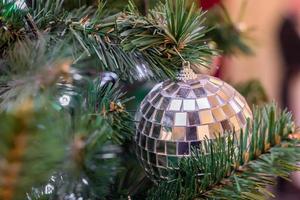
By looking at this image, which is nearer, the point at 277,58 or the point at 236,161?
the point at 236,161

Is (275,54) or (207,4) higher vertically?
(207,4)

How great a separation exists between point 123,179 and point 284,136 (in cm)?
25

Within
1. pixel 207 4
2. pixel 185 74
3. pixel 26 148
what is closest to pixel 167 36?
pixel 185 74

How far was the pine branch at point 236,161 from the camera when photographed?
287 millimetres

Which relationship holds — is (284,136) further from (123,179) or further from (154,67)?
(123,179)

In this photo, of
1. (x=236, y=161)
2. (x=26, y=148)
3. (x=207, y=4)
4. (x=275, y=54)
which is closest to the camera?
(x=26, y=148)

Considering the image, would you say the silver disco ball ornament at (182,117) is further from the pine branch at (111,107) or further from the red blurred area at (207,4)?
the red blurred area at (207,4)

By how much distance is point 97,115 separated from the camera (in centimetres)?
33

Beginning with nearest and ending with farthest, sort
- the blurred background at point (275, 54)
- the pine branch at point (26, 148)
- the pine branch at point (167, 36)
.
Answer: the pine branch at point (26, 148) → the pine branch at point (167, 36) → the blurred background at point (275, 54)

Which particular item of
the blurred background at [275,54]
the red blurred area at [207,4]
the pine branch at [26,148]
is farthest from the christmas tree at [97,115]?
the blurred background at [275,54]

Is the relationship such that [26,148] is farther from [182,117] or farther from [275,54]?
[275,54]

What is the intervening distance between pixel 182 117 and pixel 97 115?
0.09 m

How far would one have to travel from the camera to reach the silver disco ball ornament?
0.39 meters

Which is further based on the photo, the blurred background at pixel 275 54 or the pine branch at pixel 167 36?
the blurred background at pixel 275 54
